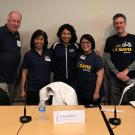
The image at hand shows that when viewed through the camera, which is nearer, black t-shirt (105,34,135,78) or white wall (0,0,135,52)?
black t-shirt (105,34,135,78)

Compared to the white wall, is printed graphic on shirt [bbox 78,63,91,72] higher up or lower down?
lower down

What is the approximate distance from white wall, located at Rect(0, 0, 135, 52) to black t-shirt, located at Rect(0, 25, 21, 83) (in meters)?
0.55

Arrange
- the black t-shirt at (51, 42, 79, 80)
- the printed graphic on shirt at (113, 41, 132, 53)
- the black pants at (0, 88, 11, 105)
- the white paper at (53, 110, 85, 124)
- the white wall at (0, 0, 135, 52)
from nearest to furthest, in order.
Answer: the white paper at (53, 110, 85, 124) → the black pants at (0, 88, 11, 105) → the black t-shirt at (51, 42, 79, 80) → the printed graphic on shirt at (113, 41, 132, 53) → the white wall at (0, 0, 135, 52)

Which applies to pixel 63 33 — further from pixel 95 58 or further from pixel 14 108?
pixel 14 108

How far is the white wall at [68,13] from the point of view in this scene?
3859mm

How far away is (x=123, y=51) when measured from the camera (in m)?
3.59

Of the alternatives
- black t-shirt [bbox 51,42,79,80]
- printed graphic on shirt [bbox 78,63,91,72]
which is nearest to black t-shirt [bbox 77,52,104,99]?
printed graphic on shirt [bbox 78,63,91,72]

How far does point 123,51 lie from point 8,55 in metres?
1.63

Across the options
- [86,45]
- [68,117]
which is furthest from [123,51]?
[68,117]

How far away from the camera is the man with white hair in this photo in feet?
10.9

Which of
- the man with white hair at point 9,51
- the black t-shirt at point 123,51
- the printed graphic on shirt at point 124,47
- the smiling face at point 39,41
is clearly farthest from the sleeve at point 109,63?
the man with white hair at point 9,51

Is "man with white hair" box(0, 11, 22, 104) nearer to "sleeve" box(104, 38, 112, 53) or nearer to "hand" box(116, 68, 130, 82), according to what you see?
"sleeve" box(104, 38, 112, 53)

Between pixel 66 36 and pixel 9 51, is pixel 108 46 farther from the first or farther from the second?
pixel 9 51

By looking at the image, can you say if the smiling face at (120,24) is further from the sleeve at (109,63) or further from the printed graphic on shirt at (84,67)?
the printed graphic on shirt at (84,67)
